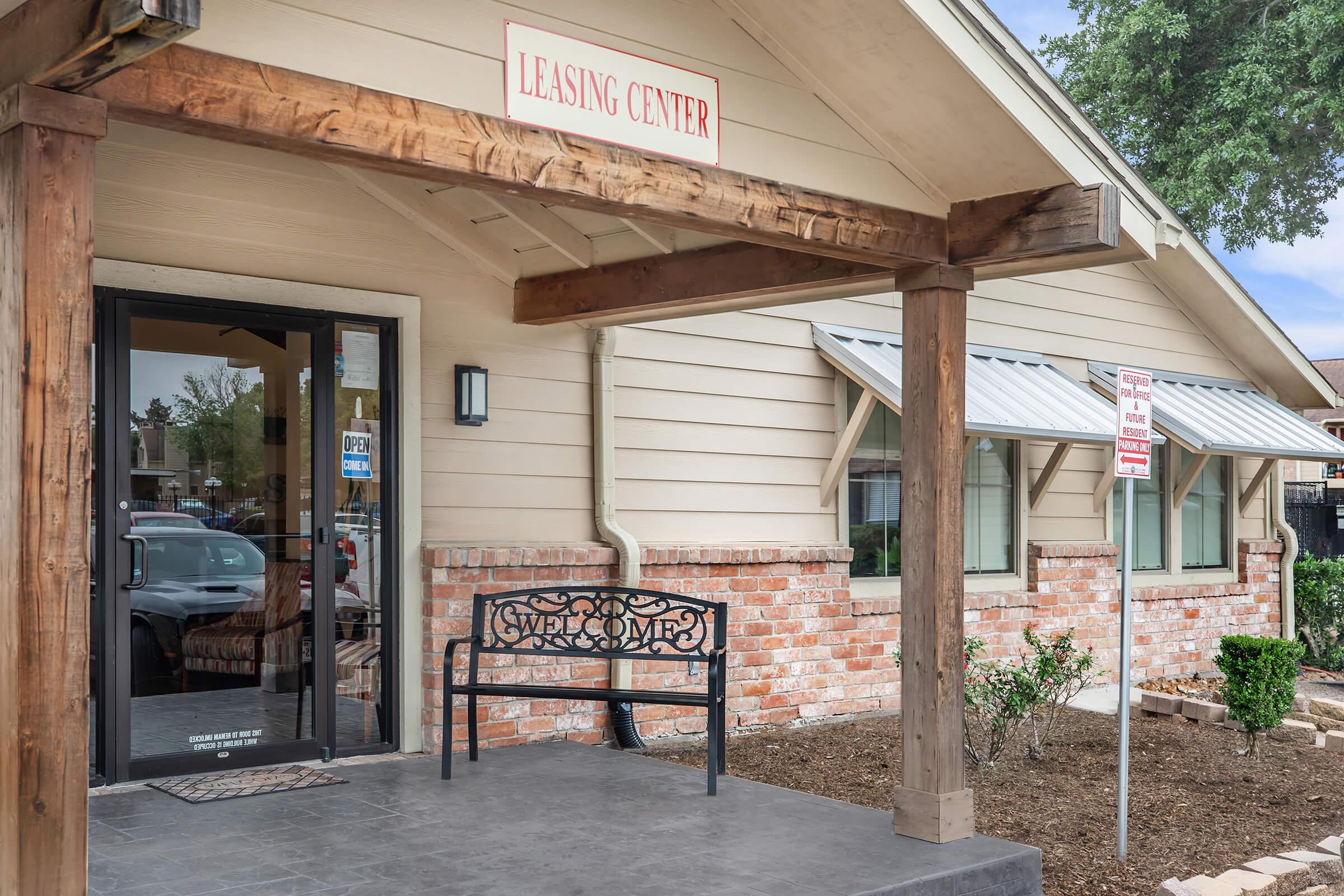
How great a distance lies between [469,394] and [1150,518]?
21.5 ft

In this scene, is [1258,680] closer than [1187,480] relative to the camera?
Yes

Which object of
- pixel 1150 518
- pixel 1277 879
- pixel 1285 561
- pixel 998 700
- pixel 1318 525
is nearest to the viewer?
pixel 1277 879

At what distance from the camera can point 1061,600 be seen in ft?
30.3

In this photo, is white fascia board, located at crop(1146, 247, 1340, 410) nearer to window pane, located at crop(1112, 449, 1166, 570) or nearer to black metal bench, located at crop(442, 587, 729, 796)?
window pane, located at crop(1112, 449, 1166, 570)

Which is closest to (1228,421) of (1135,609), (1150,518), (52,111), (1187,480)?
(1187,480)

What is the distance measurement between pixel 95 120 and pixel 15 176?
0.22 meters

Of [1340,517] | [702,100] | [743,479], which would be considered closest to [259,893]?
[702,100]

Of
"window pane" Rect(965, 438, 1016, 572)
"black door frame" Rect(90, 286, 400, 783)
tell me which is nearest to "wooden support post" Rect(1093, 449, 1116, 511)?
"window pane" Rect(965, 438, 1016, 572)

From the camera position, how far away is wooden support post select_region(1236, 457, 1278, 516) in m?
10.6

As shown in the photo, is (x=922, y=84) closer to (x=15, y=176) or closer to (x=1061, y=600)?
(x=15, y=176)

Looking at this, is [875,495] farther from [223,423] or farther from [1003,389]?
[223,423]

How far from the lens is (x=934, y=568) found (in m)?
4.68

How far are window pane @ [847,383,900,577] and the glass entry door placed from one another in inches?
142

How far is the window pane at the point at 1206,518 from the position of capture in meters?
10.7
